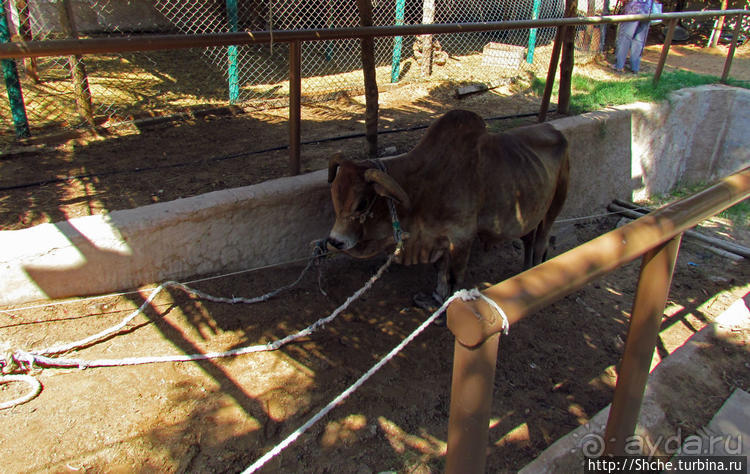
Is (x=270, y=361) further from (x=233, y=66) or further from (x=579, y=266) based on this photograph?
(x=233, y=66)

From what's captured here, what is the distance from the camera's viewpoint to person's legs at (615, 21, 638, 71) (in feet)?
35.2

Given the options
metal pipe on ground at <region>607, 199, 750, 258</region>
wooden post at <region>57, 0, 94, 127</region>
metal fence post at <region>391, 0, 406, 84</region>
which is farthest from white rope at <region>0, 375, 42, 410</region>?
metal fence post at <region>391, 0, 406, 84</region>

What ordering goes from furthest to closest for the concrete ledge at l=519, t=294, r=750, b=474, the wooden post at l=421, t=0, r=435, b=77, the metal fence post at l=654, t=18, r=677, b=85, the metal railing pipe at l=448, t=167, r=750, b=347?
the wooden post at l=421, t=0, r=435, b=77 → the metal fence post at l=654, t=18, r=677, b=85 → the concrete ledge at l=519, t=294, r=750, b=474 → the metal railing pipe at l=448, t=167, r=750, b=347

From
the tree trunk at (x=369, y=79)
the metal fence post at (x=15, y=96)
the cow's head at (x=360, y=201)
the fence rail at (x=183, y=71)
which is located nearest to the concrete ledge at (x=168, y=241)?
the fence rail at (x=183, y=71)

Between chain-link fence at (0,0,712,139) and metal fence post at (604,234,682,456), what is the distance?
5285mm

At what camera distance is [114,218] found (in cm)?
354

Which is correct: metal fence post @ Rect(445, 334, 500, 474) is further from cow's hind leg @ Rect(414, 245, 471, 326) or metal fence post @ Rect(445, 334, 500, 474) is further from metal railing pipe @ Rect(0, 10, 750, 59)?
metal railing pipe @ Rect(0, 10, 750, 59)

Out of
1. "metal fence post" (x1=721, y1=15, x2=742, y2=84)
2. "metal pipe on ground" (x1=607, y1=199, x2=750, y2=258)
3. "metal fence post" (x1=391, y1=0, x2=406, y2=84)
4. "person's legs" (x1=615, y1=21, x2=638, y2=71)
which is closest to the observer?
"metal pipe on ground" (x1=607, y1=199, x2=750, y2=258)

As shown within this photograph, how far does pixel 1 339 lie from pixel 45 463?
1006mm

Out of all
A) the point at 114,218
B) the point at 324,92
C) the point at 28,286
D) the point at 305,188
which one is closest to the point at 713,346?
the point at 305,188

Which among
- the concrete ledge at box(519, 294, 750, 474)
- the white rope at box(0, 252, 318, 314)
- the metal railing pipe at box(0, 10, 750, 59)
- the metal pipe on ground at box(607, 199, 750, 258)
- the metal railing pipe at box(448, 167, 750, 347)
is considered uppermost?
the metal railing pipe at box(0, 10, 750, 59)

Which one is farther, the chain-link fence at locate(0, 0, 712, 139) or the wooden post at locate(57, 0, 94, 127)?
the chain-link fence at locate(0, 0, 712, 139)

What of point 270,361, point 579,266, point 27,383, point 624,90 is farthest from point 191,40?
point 624,90

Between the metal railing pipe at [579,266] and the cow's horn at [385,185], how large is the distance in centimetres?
156
